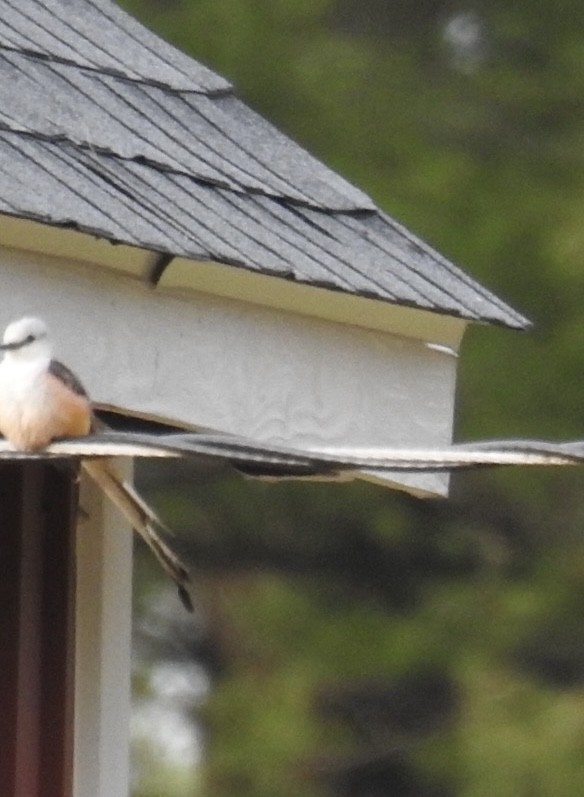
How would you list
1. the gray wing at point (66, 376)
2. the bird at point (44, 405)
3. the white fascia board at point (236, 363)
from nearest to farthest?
the bird at point (44, 405) → the gray wing at point (66, 376) → the white fascia board at point (236, 363)

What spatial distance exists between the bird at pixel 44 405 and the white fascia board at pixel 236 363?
9 centimetres

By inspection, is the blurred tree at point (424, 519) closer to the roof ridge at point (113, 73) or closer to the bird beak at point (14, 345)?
the roof ridge at point (113, 73)

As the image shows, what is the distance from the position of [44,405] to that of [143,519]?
34 centimetres

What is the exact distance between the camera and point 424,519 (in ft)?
39.9

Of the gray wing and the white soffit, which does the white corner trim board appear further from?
the gray wing

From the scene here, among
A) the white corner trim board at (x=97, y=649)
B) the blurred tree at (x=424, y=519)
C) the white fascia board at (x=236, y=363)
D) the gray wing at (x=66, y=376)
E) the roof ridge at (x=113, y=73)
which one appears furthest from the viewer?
the blurred tree at (x=424, y=519)

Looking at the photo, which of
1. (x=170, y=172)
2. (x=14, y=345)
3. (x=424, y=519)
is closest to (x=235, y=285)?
(x=170, y=172)

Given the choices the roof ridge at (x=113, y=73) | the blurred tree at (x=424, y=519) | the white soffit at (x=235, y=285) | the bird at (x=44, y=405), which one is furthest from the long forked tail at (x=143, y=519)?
the blurred tree at (x=424, y=519)

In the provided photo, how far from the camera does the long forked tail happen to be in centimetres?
386

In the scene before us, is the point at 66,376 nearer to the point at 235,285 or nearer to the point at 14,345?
the point at 14,345

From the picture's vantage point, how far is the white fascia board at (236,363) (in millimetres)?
4039

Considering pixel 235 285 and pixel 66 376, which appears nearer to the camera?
pixel 66 376

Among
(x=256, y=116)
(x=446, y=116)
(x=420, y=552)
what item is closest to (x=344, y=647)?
(x=420, y=552)

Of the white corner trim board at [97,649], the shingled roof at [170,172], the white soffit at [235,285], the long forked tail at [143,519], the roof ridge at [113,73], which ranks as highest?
the roof ridge at [113,73]
